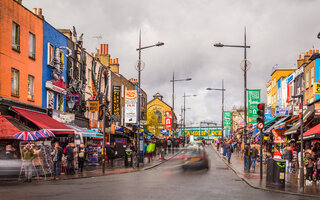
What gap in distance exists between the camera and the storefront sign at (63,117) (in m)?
27.9

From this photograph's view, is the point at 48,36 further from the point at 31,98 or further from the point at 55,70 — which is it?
the point at 31,98

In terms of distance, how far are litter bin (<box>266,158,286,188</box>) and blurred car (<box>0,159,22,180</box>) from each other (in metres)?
11.5

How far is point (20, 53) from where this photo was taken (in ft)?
78.8

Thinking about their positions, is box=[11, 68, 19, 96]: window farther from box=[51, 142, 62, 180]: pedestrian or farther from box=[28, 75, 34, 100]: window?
box=[51, 142, 62, 180]: pedestrian

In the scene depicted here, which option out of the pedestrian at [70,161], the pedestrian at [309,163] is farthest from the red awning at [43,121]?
the pedestrian at [309,163]

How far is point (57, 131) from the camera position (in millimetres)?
24000

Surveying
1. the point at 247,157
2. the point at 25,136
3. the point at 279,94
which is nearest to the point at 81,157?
the point at 25,136

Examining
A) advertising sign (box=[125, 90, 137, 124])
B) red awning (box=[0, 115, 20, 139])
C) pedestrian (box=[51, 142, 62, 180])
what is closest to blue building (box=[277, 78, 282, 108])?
advertising sign (box=[125, 90, 137, 124])

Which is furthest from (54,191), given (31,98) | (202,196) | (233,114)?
(233,114)

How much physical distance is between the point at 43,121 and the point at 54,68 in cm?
578

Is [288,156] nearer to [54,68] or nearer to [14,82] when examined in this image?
[14,82]

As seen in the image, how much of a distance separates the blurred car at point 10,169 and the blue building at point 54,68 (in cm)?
838

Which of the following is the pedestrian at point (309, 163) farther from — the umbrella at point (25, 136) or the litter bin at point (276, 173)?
the umbrella at point (25, 136)

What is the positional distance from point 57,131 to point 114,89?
15162 millimetres
